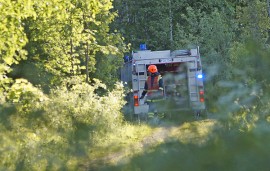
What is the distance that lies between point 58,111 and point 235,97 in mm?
1263

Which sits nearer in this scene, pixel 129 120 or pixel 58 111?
pixel 58 111

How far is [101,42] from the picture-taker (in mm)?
14930

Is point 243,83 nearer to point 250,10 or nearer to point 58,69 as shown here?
point 58,69

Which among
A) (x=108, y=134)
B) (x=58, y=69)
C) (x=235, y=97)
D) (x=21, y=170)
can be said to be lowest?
(x=21, y=170)

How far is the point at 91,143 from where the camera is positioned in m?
3.14

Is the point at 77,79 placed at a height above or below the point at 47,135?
above

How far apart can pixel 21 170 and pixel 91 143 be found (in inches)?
24.7

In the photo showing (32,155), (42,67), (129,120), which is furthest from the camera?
(42,67)

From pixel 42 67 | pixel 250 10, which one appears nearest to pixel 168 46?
pixel 250 10

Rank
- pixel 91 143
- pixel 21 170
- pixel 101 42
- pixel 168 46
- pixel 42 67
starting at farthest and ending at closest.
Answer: pixel 168 46, pixel 101 42, pixel 42 67, pixel 21 170, pixel 91 143

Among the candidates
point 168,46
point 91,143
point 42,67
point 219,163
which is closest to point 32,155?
point 91,143

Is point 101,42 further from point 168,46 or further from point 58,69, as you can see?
point 168,46

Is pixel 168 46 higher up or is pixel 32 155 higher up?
pixel 168 46

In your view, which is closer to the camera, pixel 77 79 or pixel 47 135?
pixel 47 135
